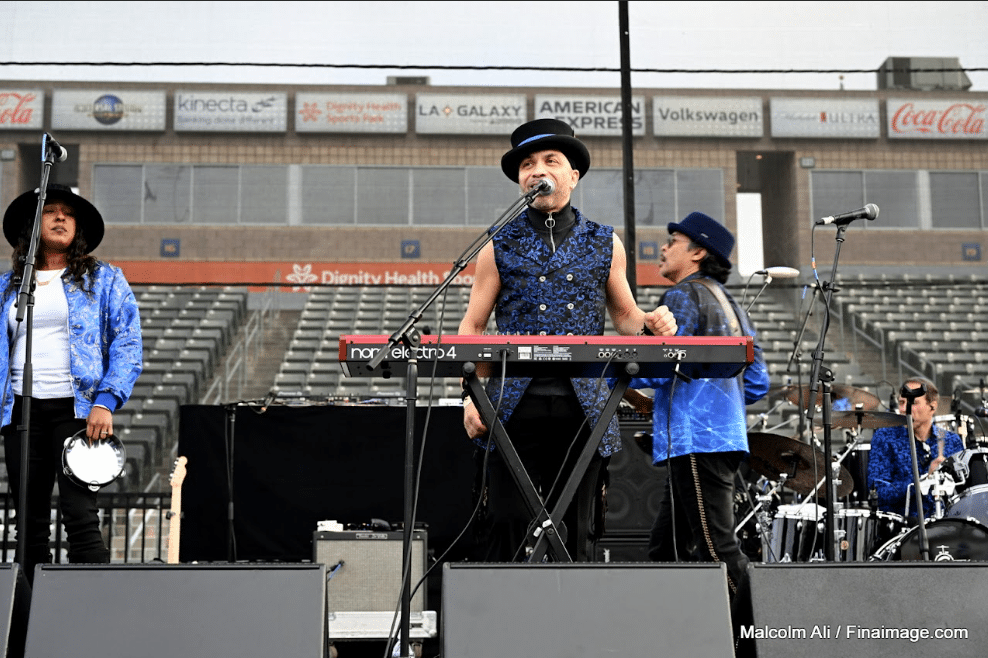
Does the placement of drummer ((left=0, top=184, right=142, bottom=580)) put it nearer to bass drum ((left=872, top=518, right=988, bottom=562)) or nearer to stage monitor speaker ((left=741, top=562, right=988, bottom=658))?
stage monitor speaker ((left=741, top=562, right=988, bottom=658))

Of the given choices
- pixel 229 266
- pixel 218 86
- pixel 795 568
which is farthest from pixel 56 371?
pixel 218 86

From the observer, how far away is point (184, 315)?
45.4ft

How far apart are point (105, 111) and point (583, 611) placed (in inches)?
906

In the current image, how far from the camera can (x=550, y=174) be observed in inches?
130

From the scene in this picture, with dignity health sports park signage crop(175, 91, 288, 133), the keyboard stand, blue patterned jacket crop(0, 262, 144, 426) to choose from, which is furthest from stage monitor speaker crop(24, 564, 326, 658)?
dignity health sports park signage crop(175, 91, 288, 133)

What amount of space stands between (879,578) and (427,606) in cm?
332

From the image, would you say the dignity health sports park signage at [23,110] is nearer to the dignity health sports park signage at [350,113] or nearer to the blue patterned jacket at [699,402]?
the dignity health sports park signage at [350,113]

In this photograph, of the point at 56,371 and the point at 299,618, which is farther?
the point at 56,371

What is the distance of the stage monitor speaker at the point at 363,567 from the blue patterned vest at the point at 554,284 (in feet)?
6.54

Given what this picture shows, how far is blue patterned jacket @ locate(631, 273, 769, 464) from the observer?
134 inches

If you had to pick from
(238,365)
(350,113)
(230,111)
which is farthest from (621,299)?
(230,111)

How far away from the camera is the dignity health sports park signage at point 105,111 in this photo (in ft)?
75.1

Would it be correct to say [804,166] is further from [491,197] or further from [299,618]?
[299,618]

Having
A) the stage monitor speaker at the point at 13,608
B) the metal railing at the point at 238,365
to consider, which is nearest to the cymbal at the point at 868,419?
the stage monitor speaker at the point at 13,608
